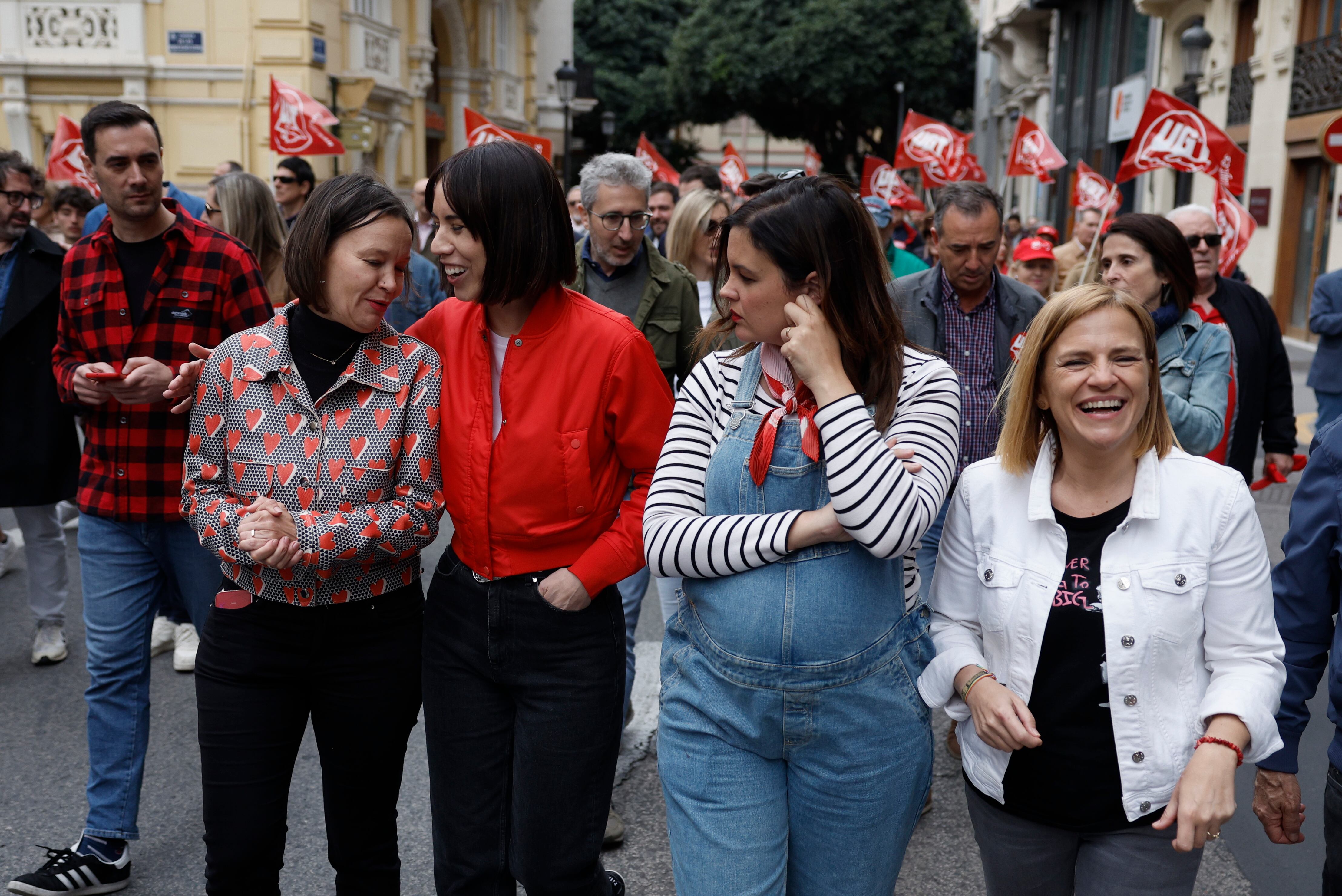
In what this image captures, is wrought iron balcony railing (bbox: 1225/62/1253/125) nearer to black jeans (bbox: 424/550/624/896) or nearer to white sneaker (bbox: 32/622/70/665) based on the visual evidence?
white sneaker (bbox: 32/622/70/665)

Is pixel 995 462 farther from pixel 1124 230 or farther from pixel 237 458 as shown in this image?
pixel 1124 230

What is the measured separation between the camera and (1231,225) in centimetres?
891

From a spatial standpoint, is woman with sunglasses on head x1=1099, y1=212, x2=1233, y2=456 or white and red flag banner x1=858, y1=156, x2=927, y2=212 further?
white and red flag banner x1=858, y1=156, x2=927, y2=212

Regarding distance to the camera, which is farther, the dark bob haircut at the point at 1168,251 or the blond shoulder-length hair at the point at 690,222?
the blond shoulder-length hair at the point at 690,222

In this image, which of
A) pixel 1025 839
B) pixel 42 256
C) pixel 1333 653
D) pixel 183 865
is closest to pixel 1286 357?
pixel 1333 653

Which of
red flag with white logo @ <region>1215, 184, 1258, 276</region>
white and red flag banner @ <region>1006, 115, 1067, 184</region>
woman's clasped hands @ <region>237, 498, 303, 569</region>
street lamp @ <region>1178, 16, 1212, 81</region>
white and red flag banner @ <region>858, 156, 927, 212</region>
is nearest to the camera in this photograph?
woman's clasped hands @ <region>237, 498, 303, 569</region>

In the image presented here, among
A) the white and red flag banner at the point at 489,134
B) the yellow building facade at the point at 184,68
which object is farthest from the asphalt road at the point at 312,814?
the yellow building facade at the point at 184,68

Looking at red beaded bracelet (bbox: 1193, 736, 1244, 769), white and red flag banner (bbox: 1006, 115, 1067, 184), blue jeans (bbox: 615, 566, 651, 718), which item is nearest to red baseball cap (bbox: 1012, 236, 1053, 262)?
blue jeans (bbox: 615, 566, 651, 718)

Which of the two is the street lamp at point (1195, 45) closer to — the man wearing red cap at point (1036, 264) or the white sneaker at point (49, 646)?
the man wearing red cap at point (1036, 264)

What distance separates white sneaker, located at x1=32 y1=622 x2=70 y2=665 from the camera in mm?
5645

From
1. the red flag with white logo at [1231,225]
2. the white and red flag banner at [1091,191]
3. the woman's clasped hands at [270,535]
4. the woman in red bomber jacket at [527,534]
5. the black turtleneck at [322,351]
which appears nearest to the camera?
the woman's clasped hands at [270,535]

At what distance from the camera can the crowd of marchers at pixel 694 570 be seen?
7.43 ft

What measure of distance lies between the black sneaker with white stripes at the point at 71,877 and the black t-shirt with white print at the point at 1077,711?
8.72 ft

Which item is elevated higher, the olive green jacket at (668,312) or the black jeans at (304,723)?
the olive green jacket at (668,312)
